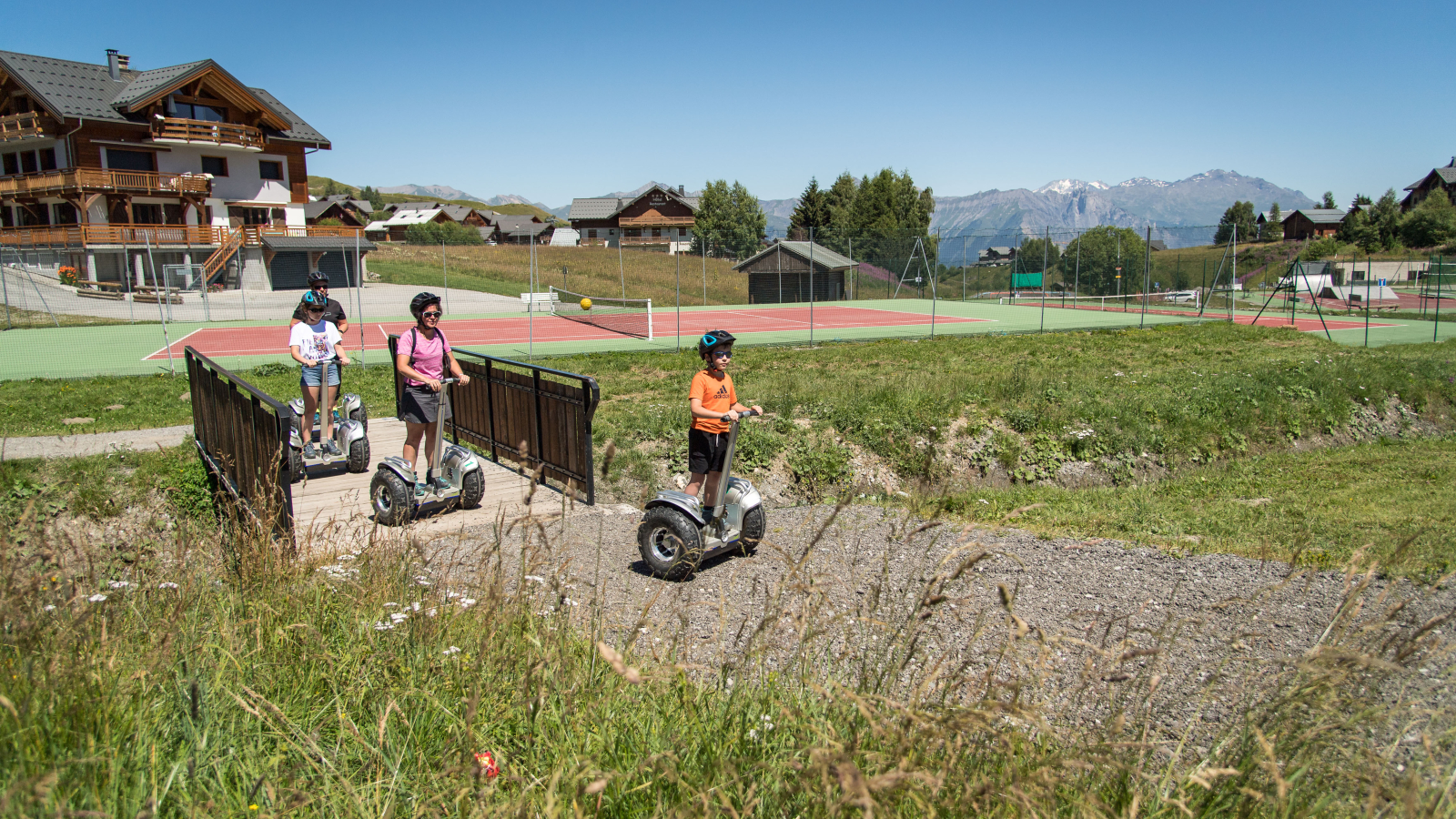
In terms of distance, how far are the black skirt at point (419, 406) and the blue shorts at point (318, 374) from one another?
1.59 metres

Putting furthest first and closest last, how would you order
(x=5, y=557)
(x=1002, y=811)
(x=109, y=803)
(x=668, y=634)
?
(x=668, y=634) < (x=5, y=557) < (x=1002, y=811) < (x=109, y=803)

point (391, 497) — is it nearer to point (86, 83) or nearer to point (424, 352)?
point (424, 352)

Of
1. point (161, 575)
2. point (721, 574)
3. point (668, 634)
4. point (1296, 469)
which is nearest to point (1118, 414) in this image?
point (1296, 469)

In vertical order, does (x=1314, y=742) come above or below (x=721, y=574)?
above

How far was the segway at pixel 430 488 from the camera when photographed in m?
6.86

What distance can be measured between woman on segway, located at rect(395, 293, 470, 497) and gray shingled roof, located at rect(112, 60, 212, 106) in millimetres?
48584

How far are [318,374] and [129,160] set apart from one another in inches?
1892

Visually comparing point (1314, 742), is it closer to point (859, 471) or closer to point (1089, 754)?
point (1089, 754)


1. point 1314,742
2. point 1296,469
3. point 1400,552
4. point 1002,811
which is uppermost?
point 1400,552

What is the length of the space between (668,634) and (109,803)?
2.84m

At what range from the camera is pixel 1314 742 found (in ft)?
7.68

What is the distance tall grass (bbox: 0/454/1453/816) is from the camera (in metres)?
2.15

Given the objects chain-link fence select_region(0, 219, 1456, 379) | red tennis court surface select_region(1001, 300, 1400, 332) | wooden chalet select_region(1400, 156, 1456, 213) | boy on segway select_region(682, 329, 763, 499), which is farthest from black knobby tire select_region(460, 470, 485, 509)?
wooden chalet select_region(1400, 156, 1456, 213)

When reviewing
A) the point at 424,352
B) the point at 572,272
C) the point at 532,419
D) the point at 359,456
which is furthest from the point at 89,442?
the point at 572,272
